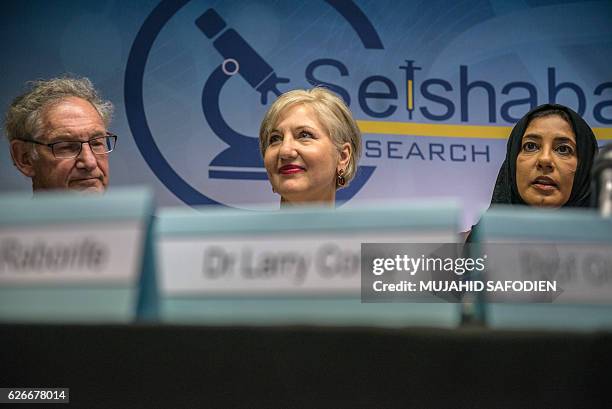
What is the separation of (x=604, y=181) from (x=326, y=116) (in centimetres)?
96

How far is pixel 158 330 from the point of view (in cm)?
55

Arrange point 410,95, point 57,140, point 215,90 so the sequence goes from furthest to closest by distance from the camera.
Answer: point 410,95
point 215,90
point 57,140

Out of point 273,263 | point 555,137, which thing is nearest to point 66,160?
point 273,263

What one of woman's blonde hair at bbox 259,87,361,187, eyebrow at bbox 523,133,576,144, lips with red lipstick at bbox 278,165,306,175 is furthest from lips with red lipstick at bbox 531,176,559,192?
lips with red lipstick at bbox 278,165,306,175

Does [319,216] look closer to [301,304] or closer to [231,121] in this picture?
[301,304]

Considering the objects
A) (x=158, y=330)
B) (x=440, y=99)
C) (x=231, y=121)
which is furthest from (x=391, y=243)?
(x=440, y=99)

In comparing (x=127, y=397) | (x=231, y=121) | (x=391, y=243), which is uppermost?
Answer: (x=231, y=121)

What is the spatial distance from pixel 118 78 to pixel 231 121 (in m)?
0.45

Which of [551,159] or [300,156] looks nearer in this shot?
[300,156]

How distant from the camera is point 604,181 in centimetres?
56

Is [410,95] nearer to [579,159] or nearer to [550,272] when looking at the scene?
[579,159]

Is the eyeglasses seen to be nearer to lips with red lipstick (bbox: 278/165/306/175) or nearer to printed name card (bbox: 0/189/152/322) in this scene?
lips with red lipstick (bbox: 278/165/306/175)

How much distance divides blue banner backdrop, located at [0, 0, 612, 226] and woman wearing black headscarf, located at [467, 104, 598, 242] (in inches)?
32.7

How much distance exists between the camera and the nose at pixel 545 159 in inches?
64.6
